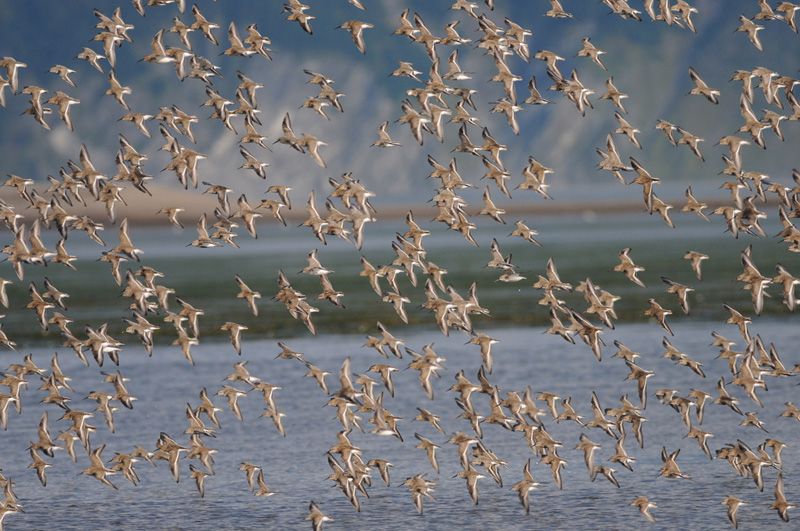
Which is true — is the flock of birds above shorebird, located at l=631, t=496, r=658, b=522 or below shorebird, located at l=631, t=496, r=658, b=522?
above

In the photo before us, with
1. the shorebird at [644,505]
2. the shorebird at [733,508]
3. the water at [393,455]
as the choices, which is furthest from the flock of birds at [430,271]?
the shorebird at [733,508]

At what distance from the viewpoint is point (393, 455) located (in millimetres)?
33094

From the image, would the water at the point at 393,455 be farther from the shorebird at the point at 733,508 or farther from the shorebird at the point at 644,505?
the shorebird at the point at 733,508

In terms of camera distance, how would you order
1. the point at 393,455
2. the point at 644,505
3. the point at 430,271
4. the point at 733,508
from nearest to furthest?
the point at 733,508, the point at 644,505, the point at 430,271, the point at 393,455

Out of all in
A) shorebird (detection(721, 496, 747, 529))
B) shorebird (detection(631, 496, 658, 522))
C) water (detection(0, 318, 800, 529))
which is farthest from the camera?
water (detection(0, 318, 800, 529))

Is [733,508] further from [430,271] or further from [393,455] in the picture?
[393,455]

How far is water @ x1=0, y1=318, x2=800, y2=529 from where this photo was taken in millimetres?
28016

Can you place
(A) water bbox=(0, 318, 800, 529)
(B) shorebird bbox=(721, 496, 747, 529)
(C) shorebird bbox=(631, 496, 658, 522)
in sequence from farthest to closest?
(A) water bbox=(0, 318, 800, 529)
(C) shorebird bbox=(631, 496, 658, 522)
(B) shorebird bbox=(721, 496, 747, 529)

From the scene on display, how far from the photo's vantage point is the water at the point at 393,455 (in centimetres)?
2802

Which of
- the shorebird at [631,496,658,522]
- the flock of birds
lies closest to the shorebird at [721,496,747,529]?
the flock of birds

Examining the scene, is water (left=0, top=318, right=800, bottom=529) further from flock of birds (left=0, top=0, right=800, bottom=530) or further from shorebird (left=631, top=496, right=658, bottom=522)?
flock of birds (left=0, top=0, right=800, bottom=530)

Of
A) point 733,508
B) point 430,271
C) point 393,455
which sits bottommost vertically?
point 733,508

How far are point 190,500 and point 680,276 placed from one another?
164 ft

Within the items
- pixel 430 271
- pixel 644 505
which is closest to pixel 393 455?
pixel 430 271
